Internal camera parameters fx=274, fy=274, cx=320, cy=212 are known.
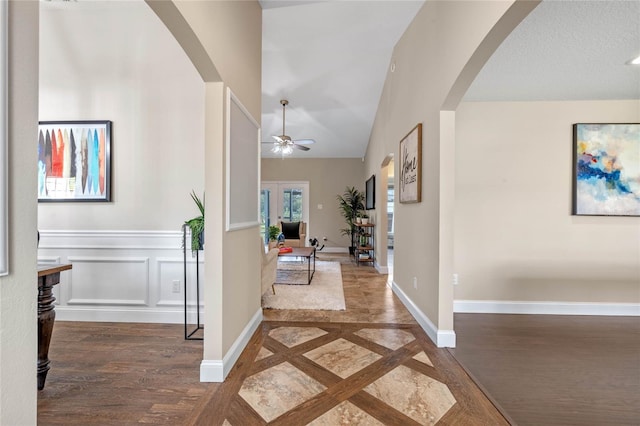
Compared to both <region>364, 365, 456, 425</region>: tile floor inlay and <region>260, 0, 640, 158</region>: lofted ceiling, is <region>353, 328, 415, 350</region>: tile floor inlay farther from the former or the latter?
<region>260, 0, 640, 158</region>: lofted ceiling

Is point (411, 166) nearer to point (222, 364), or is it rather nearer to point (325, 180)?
point (222, 364)

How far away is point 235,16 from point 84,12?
1782 mm

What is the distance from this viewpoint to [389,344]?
2.37 m

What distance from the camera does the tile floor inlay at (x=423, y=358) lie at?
6.77 ft

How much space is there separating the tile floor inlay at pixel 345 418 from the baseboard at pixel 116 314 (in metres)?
1.84

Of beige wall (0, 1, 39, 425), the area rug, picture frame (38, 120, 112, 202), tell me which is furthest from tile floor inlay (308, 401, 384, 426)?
picture frame (38, 120, 112, 202)

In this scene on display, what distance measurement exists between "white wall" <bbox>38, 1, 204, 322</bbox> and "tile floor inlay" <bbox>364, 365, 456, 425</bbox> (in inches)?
78.6

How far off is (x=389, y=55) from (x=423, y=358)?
3.93 metres

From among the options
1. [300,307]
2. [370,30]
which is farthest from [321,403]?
[370,30]

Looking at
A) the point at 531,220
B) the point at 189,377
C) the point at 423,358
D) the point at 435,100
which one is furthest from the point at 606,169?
the point at 189,377

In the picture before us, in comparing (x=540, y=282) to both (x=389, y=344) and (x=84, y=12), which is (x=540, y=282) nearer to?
(x=389, y=344)

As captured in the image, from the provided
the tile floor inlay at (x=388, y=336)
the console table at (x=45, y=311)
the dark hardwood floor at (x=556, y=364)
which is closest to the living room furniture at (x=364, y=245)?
the dark hardwood floor at (x=556, y=364)

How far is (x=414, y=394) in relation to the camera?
Result: 172cm

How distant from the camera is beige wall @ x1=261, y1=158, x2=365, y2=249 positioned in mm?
8102
